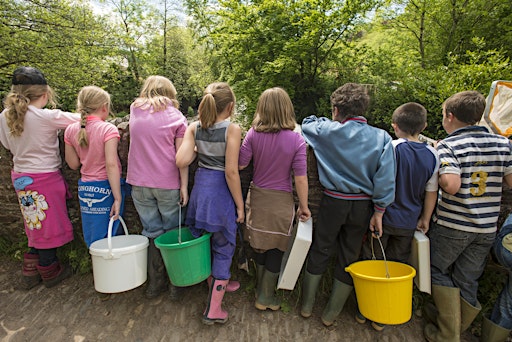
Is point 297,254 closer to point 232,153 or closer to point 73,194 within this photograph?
point 232,153

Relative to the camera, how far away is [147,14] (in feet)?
55.7

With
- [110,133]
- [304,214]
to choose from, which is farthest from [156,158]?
[304,214]

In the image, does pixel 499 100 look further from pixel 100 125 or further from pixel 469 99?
pixel 100 125

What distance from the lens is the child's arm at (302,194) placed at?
2.13 metres

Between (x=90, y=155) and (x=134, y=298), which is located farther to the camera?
(x=134, y=298)

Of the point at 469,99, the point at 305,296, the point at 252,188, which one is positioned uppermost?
the point at 469,99

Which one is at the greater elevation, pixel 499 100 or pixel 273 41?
pixel 273 41

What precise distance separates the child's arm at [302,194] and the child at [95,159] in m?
1.50

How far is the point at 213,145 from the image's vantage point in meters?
2.15

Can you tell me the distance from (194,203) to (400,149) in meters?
1.70

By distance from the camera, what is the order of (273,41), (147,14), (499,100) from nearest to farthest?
1. (499,100)
2. (273,41)
3. (147,14)

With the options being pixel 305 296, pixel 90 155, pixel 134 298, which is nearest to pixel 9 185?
pixel 90 155

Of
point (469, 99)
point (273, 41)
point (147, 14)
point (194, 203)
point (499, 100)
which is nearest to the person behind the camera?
point (469, 99)

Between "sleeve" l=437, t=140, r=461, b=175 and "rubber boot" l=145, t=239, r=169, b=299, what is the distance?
8.03ft
